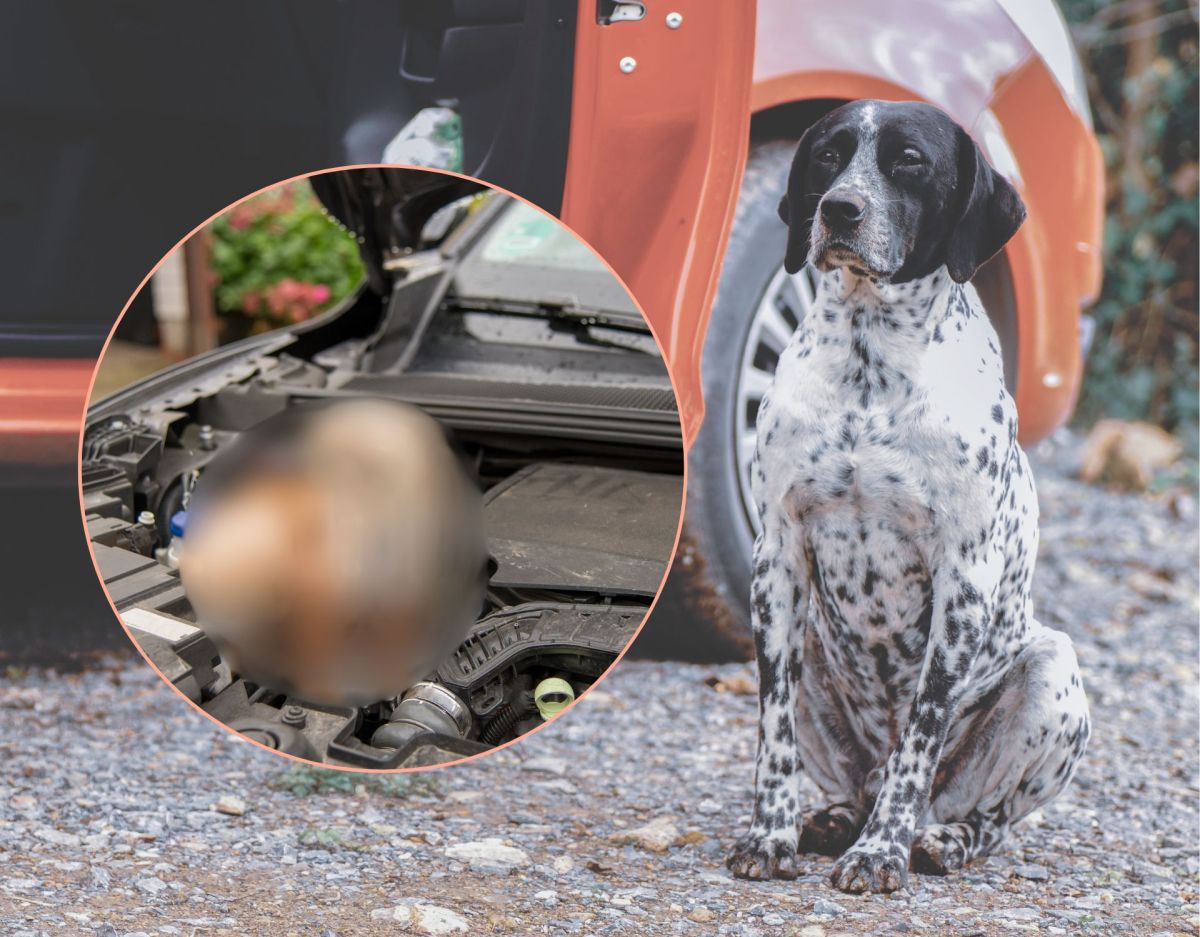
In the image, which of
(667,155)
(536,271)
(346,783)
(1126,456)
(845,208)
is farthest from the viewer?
(1126,456)

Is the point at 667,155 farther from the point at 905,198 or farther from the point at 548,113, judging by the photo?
the point at 905,198

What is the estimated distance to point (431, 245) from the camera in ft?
12.0

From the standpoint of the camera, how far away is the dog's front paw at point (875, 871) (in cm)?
224

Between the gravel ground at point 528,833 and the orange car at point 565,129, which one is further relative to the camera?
the orange car at point 565,129

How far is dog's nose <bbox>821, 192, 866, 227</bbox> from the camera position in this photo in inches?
83.4

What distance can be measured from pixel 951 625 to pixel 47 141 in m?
2.16

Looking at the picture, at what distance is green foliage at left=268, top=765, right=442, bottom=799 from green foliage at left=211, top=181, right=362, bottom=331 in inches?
129

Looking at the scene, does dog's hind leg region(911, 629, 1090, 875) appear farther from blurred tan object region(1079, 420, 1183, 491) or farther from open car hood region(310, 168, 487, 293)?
blurred tan object region(1079, 420, 1183, 491)

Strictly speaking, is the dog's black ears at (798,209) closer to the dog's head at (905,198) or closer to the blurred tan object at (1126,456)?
the dog's head at (905,198)

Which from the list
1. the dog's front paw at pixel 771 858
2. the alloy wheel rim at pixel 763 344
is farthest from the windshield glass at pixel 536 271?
the dog's front paw at pixel 771 858

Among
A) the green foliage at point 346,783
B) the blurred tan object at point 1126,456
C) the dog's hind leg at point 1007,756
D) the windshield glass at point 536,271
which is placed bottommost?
the green foliage at point 346,783

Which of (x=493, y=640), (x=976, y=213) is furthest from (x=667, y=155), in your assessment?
(x=493, y=640)

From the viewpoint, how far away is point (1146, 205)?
5859mm

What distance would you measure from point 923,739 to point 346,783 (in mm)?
1310
